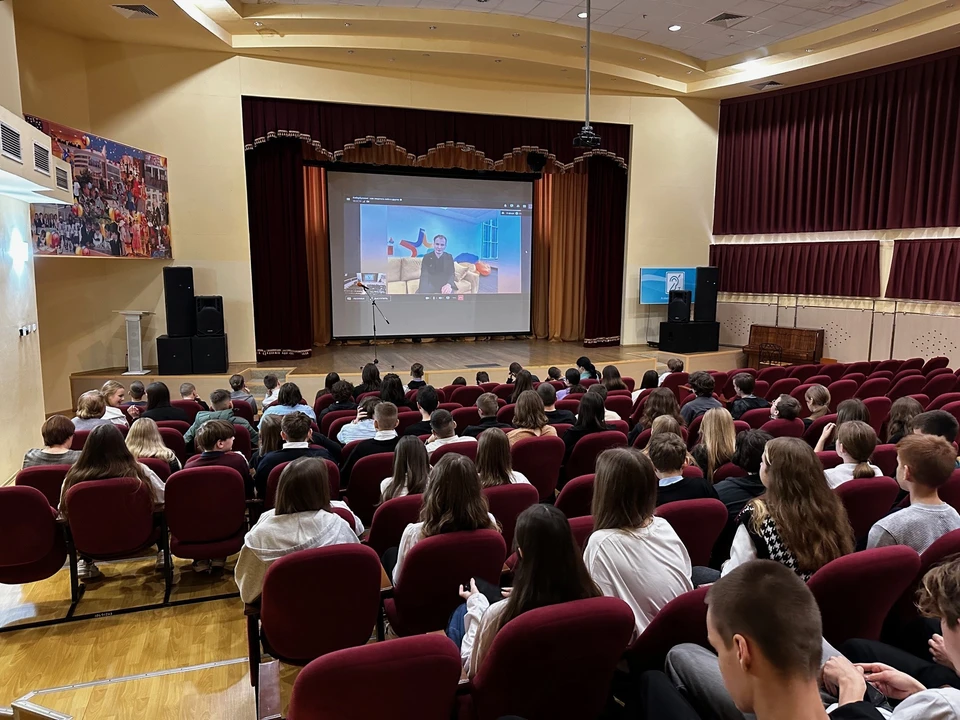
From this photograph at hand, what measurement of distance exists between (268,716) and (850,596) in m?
1.90

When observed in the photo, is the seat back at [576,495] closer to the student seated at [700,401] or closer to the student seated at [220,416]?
the student seated at [700,401]

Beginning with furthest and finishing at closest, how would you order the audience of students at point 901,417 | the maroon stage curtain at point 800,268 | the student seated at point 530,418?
the maroon stage curtain at point 800,268 → the student seated at point 530,418 → the audience of students at point 901,417

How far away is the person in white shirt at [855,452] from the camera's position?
3.27 meters

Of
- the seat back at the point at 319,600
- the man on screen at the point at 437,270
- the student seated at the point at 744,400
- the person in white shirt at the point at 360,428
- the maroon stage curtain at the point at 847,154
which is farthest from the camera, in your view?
the man on screen at the point at 437,270

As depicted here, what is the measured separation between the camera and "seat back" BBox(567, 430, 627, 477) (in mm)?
4445

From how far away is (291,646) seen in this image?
2494 mm

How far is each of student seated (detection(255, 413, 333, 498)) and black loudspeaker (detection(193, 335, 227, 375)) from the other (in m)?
6.03

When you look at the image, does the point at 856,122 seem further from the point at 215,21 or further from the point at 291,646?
the point at 291,646

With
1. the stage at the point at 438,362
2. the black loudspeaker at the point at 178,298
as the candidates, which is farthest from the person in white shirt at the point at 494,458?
the black loudspeaker at the point at 178,298

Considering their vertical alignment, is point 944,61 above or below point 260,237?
above

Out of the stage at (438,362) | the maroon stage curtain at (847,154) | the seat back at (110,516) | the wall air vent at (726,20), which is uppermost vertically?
the wall air vent at (726,20)

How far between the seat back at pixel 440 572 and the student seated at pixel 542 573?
569mm

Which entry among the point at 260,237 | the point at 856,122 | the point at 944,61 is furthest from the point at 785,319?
the point at 260,237

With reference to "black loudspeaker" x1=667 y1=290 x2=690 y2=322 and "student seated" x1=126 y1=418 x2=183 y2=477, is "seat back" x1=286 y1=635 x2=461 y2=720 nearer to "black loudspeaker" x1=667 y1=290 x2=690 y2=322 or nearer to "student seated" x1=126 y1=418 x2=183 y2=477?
"student seated" x1=126 y1=418 x2=183 y2=477
